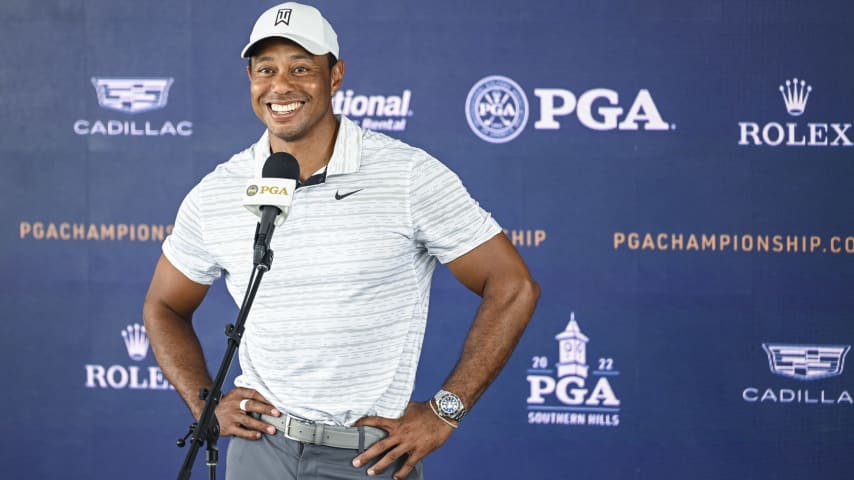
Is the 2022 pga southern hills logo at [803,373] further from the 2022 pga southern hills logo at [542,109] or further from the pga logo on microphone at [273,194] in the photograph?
the pga logo on microphone at [273,194]

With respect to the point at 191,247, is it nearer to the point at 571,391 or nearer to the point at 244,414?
the point at 244,414

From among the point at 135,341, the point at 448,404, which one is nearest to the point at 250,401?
the point at 448,404

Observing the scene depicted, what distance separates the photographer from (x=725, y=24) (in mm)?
3574

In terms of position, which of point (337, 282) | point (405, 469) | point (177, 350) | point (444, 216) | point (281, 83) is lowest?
point (405, 469)

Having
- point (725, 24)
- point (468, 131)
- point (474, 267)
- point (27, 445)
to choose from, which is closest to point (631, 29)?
point (725, 24)

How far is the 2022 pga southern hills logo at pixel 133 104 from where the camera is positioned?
3752 millimetres

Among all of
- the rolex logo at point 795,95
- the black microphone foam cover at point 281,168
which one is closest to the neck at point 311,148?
the black microphone foam cover at point 281,168

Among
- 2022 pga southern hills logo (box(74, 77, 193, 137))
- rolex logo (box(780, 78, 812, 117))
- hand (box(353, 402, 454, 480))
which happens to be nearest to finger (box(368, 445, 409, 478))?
hand (box(353, 402, 454, 480))

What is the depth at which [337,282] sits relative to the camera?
179cm

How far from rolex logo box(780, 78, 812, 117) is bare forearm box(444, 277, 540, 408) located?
208cm

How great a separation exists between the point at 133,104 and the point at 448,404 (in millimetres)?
2424

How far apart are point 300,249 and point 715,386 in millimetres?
2241

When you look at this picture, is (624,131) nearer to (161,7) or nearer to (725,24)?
(725,24)

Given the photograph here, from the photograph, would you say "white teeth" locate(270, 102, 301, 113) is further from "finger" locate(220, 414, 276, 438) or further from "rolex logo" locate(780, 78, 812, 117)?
"rolex logo" locate(780, 78, 812, 117)
